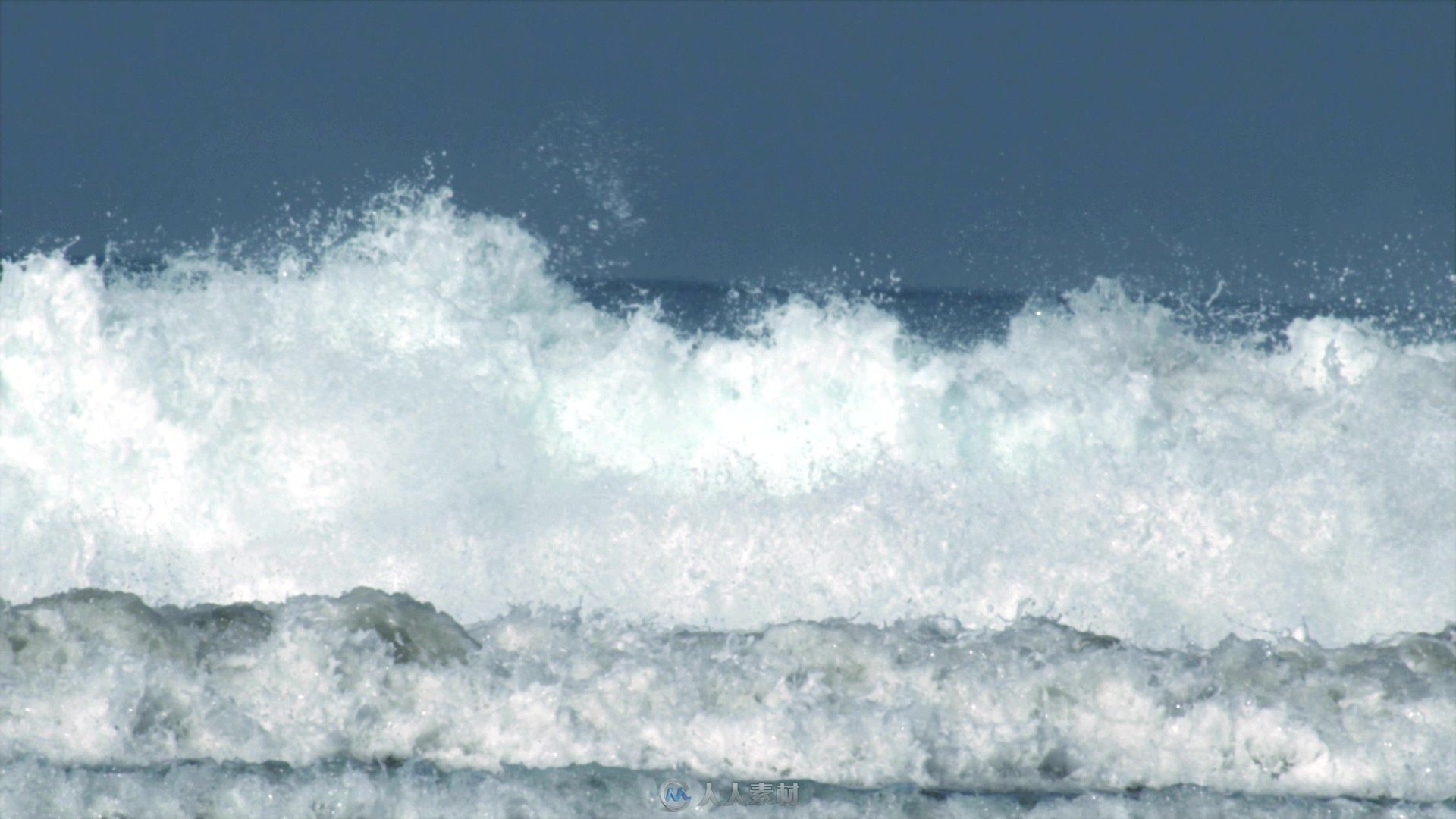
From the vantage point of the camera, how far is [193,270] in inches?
223

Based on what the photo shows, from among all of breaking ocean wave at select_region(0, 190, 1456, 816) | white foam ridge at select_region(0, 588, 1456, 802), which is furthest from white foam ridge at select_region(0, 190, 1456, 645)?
white foam ridge at select_region(0, 588, 1456, 802)

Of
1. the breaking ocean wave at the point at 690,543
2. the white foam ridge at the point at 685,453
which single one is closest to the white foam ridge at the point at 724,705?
the breaking ocean wave at the point at 690,543

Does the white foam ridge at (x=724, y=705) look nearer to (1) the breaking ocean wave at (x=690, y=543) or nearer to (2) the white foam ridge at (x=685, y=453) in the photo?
(1) the breaking ocean wave at (x=690, y=543)

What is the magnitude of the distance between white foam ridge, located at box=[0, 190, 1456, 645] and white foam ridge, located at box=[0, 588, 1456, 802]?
541 mm

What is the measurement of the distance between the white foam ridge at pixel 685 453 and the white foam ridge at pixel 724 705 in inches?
21.3

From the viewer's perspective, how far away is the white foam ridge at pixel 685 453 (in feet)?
15.6

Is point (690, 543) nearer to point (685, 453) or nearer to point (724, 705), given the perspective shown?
point (685, 453)

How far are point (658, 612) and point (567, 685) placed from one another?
709 mm

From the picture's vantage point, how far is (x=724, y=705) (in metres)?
3.96

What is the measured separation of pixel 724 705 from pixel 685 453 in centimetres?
147

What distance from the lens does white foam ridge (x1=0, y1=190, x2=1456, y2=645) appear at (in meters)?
4.75

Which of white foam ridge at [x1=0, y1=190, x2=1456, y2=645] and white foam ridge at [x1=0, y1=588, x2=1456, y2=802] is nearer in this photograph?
white foam ridge at [x1=0, y1=588, x2=1456, y2=802]

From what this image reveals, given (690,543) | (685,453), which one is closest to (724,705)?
(690,543)

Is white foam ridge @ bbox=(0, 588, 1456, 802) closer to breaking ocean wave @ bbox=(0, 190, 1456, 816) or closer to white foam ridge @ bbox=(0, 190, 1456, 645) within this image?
breaking ocean wave @ bbox=(0, 190, 1456, 816)
